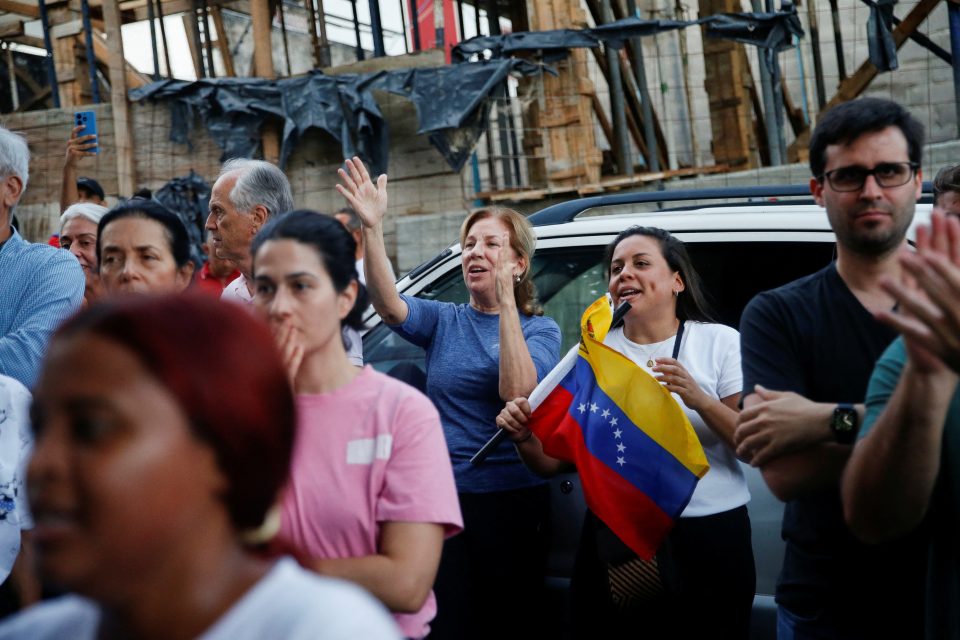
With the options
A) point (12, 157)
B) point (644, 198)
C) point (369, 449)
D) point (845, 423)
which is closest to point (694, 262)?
point (644, 198)

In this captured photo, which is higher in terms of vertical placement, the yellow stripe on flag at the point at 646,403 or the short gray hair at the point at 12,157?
the short gray hair at the point at 12,157

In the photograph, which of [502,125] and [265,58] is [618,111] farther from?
[265,58]

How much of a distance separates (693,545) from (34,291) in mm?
2233

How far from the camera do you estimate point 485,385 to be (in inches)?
138

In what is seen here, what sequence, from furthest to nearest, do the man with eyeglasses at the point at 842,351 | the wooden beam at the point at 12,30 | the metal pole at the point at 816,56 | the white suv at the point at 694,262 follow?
the wooden beam at the point at 12,30 < the metal pole at the point at 816,56 < the white suv at the point at 694,262 < the man with eyeglasses at the point at 842,351

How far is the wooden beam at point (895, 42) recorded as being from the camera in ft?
30.7

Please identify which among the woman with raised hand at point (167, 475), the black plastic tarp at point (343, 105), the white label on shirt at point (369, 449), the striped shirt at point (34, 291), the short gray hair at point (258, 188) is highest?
the black plastic tarp at point (343, 105)

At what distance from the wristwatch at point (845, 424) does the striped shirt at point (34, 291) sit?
2269 millimetres

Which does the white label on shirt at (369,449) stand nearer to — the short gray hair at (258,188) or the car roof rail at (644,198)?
the short gray hair at (258,188)

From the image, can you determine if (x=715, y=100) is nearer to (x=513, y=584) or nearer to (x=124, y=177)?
(x=124, y=177)

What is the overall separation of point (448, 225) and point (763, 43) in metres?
3.39

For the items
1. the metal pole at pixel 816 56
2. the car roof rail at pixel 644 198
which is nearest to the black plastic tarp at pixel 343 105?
the metal pole at pixel 816 56

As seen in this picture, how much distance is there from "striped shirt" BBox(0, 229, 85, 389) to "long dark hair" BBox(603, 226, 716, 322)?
184 cm

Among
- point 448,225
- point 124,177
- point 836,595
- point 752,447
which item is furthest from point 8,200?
point 124,177
